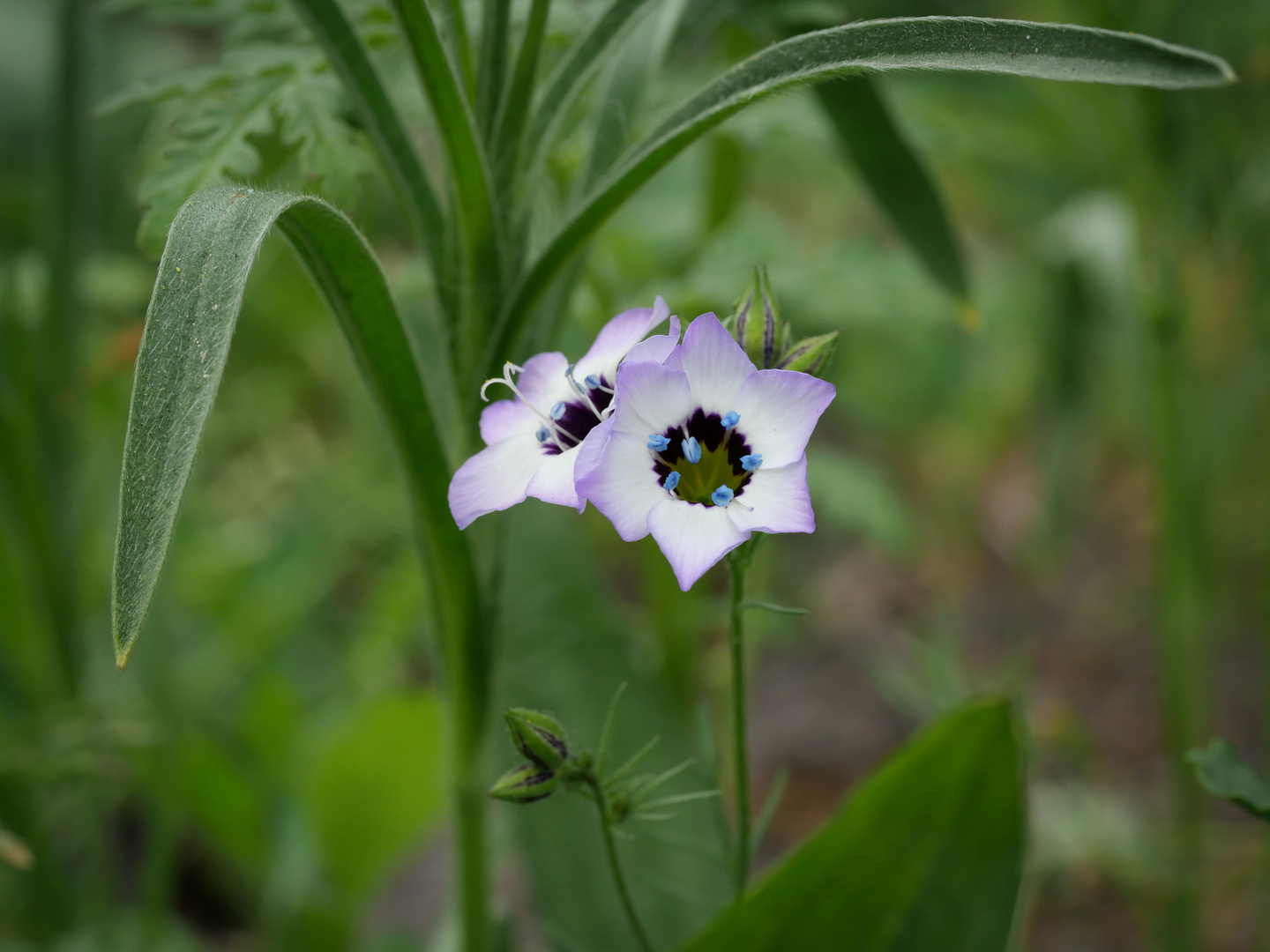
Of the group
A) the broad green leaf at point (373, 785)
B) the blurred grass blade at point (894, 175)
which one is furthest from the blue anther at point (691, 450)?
the broad green leaf at point (373, 785)

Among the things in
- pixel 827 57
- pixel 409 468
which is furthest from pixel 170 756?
pixel 827 57

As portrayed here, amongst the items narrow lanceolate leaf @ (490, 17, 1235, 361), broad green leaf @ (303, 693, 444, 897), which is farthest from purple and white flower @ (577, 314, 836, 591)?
broad green leaf @ (303, 693, 444, 897)

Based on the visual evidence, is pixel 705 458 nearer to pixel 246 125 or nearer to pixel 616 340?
pixel 616 340

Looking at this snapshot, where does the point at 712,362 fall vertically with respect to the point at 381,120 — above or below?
below

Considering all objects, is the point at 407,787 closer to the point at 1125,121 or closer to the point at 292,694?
the point at 292,694

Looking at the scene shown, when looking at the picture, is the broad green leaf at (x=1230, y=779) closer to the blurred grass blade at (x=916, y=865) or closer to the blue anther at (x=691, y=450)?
the blurred grass blade at (x=916, y=865)

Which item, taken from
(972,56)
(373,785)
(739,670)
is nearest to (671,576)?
(373,785)

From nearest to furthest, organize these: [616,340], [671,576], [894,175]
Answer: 1. [616,340]
2. [894,175]
3. [671,576]
